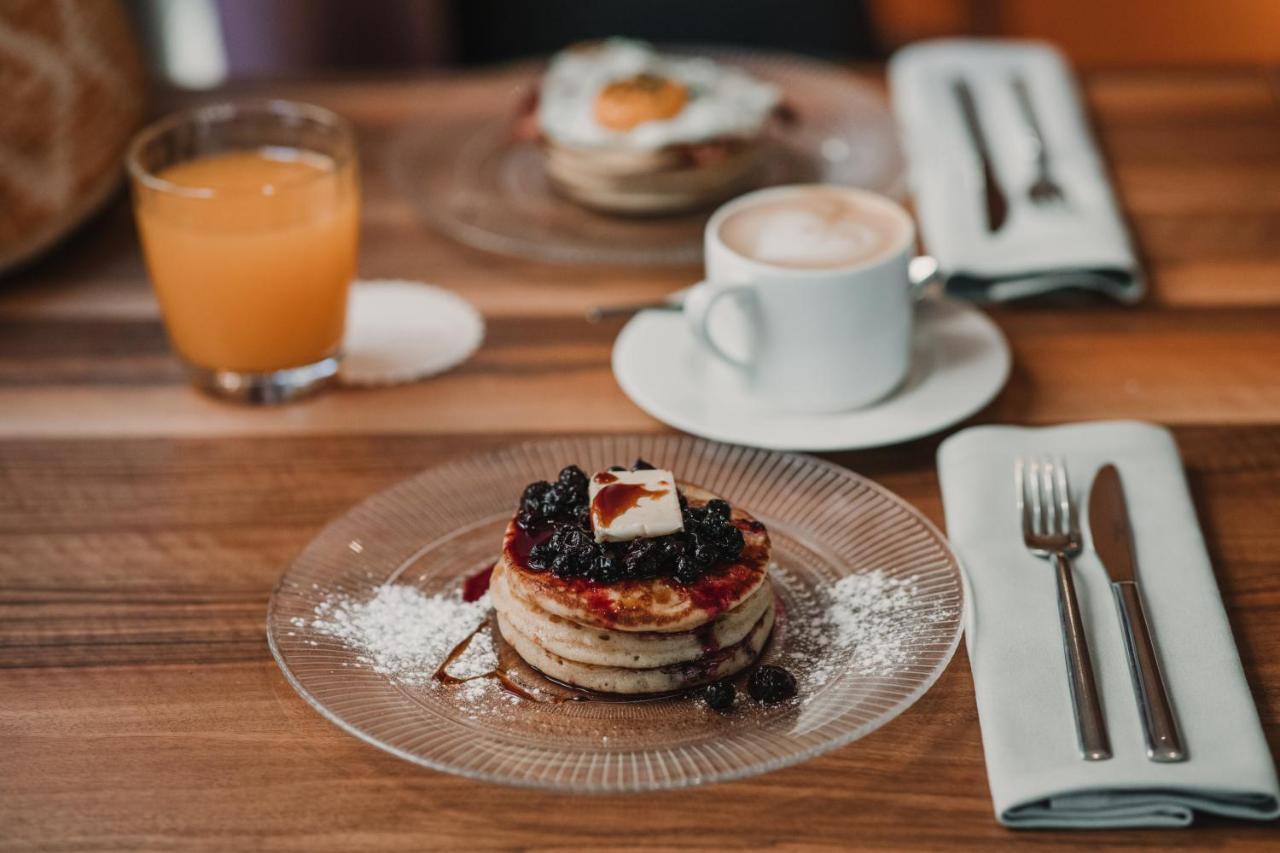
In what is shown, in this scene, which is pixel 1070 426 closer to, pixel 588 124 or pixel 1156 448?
pixel 1156 448

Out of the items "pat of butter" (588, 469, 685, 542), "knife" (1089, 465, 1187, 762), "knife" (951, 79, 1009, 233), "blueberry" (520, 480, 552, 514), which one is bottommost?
"knife" (1089, 465, 1187, 762)

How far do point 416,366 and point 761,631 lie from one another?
599 millimetres

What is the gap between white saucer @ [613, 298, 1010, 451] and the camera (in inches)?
52.3

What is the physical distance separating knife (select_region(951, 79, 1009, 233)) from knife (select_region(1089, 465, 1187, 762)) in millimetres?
548

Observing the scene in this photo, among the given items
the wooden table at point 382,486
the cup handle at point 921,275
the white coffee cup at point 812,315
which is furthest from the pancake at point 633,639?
the cup handle at point 921,275

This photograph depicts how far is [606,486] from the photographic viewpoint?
3.49 feet

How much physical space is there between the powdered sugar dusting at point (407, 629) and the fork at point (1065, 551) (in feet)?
1.36

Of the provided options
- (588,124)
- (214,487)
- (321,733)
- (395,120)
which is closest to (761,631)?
(321,733)

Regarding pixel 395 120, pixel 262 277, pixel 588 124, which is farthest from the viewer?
pixel 395 120

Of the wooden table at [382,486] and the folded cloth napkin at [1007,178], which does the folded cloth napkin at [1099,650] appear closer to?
the wooden table at [382,486]

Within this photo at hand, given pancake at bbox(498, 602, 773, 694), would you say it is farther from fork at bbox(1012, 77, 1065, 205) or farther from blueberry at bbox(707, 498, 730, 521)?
fork at bbox(1012, 77, 1065, 205)

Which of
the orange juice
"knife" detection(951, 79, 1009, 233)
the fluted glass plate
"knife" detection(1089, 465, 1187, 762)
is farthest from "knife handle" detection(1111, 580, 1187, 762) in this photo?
the orange juice

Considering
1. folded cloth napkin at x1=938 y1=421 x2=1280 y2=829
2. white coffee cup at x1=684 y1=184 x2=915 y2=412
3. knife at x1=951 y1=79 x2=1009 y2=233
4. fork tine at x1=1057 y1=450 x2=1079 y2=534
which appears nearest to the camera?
folded cloth napkin at x1=938 y1=421 x2=1280 y2=829

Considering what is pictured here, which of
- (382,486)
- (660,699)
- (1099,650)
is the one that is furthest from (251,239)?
(1099,650)
